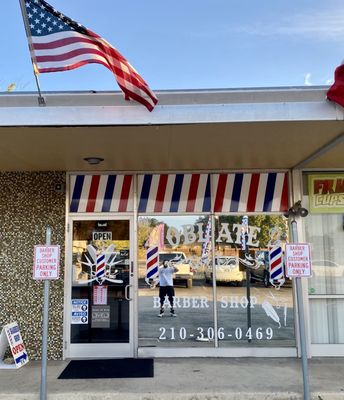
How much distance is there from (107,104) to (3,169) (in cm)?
300

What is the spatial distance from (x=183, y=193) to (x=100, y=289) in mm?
2051

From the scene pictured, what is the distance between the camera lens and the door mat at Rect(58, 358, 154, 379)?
19.1ft

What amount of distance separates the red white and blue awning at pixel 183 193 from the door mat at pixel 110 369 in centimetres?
232

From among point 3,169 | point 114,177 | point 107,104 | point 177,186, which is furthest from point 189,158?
point 3,169

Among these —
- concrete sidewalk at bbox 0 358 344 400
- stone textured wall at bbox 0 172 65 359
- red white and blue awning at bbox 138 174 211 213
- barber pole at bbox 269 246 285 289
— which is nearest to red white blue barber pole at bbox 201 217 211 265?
red white and blue awning at bbox 138 174 211 213

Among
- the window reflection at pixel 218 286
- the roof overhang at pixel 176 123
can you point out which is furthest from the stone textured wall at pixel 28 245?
the window reflection at pixel 218 286

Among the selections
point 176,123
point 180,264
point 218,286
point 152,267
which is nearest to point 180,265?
point 180,264

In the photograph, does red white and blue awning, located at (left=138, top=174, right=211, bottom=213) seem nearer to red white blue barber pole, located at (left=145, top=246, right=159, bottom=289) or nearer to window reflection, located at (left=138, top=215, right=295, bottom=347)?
window reflection, located at (left=138, top=215, right=295, bottom=347)

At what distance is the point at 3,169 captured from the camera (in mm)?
6898

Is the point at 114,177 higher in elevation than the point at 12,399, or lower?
higher

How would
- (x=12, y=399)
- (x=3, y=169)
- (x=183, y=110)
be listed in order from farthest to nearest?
(x=3, y=169), (x=12, y=399), (x=183, y=110)

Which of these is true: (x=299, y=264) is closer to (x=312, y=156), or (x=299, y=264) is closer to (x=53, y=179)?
(x=312, y=156)

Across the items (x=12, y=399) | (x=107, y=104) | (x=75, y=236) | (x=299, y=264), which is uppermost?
(x=107, y=104)

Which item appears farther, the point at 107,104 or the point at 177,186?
the point at 177,186
